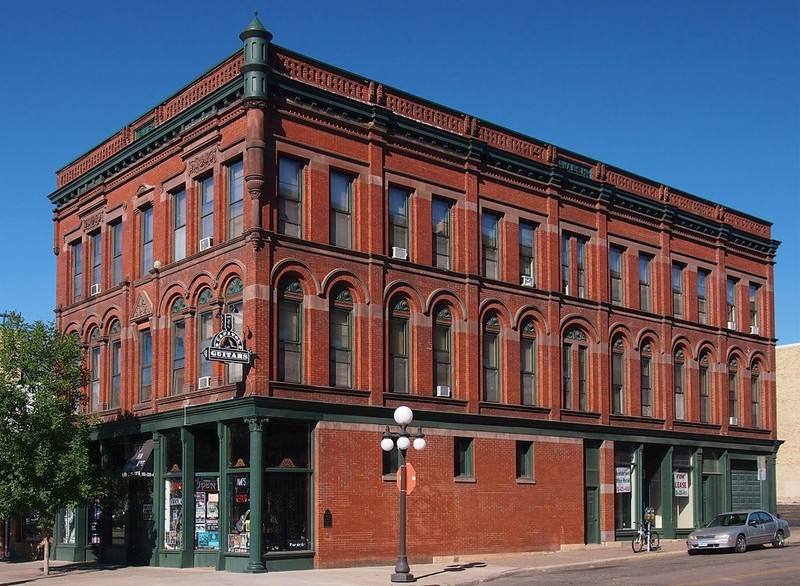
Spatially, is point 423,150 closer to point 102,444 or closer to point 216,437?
point 216,437

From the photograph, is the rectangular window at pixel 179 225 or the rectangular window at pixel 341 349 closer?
the rectangular window at pixel 341 349

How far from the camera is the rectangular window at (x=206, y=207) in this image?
1348 inches

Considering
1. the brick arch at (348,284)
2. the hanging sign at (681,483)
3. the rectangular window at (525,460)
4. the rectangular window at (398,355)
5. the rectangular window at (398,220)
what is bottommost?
the hanging sign at (681,483)

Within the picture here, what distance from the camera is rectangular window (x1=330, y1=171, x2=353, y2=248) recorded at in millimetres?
34188

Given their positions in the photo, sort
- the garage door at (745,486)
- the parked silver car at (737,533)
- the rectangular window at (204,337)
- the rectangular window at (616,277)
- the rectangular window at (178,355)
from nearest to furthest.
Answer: the rectangular window at (204,337) → the rectangular window at (178,355) → the parked silver car at (737,533) → the rectangular window at (616,277) → the garage door at (745,486)

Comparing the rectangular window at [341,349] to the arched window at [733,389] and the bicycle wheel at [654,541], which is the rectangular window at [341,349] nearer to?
the bicycle wheel at [654,541]

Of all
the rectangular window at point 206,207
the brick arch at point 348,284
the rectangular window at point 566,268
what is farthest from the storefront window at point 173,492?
the rectangular window at point 566,268

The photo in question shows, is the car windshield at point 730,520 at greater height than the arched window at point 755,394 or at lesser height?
lesser

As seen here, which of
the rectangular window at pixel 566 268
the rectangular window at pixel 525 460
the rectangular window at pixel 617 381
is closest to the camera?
the rectangular window at pixel 525 460

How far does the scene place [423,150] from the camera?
36.8 metres

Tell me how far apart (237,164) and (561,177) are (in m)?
13.8

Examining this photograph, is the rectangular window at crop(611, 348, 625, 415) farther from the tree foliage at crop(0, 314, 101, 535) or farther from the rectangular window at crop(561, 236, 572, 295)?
the tree foliage at crop(0, 314, 101, 535)

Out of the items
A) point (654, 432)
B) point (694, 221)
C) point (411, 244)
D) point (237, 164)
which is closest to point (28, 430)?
point (237, 164)

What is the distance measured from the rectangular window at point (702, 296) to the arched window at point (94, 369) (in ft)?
84.1
